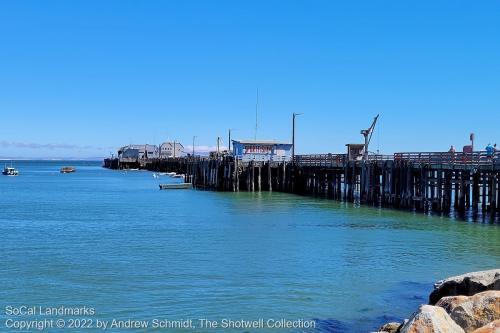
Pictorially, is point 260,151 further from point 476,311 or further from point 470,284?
point 476,311

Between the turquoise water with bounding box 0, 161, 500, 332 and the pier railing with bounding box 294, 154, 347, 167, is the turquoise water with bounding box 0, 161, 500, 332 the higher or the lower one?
the lower one

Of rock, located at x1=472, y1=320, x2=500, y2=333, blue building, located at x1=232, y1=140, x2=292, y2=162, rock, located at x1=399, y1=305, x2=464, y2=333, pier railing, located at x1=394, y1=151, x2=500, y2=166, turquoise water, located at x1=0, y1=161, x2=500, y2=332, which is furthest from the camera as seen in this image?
blue building, located at x1=232, y1=140, x2=292, y2=162

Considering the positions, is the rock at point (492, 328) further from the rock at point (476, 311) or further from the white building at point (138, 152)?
the white building at point (138, 152)

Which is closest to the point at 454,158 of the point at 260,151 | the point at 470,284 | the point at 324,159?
the point at 324,159

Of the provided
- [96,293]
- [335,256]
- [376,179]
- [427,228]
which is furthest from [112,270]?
[376,179]

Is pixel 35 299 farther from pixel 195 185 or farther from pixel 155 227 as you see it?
pixel 195 185

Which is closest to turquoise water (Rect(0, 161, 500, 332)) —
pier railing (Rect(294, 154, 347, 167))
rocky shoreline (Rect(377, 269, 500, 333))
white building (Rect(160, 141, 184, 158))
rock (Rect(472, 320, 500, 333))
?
rocky shoreline (Rect(377, 269, 500, 333))

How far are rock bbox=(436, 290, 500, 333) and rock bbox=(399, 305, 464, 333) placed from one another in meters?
0.94

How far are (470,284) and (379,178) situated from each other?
35.0m

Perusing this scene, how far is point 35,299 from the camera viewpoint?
15188mm

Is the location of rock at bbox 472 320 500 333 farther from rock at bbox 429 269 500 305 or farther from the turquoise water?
→ the turquoise water

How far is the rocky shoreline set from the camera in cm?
841

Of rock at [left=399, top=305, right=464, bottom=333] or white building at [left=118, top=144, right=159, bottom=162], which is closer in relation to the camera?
rock at [left=399, top=305, right=464, bottom=333]

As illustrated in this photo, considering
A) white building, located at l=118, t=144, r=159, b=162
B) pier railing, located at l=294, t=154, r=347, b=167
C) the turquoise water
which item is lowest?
the turquoise water
